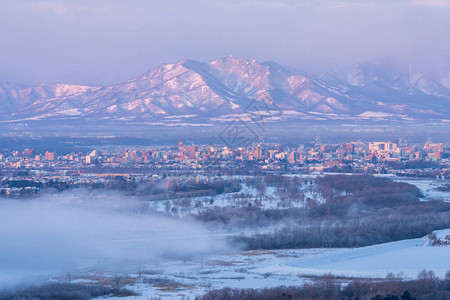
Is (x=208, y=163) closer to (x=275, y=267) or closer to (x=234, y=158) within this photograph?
(x=234, y=158)

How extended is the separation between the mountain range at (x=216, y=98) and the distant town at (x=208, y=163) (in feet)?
72.6

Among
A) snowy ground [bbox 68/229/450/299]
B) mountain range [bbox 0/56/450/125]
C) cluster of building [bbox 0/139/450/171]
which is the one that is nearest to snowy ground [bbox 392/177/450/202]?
cluster of building [bbox 0/139/450/171]

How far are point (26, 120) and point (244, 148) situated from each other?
41299mm

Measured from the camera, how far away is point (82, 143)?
215 feet

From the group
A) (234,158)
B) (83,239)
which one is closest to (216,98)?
(234,158)

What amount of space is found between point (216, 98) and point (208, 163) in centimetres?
4644

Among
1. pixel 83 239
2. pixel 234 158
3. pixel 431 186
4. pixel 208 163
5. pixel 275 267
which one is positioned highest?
pixel 234 158

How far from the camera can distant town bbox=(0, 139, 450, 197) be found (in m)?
37.5

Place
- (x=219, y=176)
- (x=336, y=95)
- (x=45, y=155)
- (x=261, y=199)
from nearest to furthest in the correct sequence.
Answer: (x=261, y=199) → (x=219, y=176) → (x=45, y=155) → (x=336, y=95)

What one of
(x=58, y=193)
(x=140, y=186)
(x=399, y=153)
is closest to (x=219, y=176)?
(x=140, y=186)

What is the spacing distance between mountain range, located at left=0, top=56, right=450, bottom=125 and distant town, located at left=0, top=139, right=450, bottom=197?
2214 centimetres

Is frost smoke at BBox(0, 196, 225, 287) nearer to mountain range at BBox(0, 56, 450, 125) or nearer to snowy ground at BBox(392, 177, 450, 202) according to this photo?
snowy ground at BBox(392, 177, 450, 202)

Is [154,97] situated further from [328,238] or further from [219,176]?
[328,238]

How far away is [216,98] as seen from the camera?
90875mm
